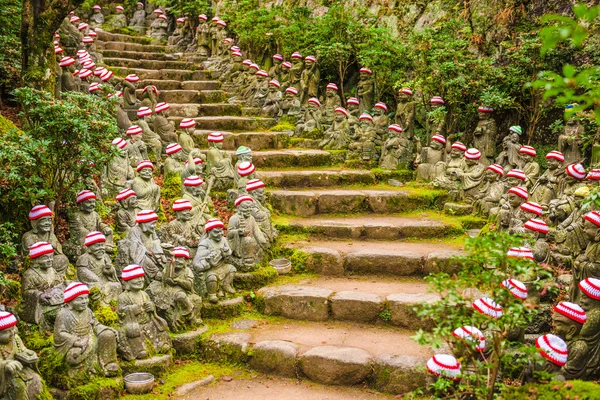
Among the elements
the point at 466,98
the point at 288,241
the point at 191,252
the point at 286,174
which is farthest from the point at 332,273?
the point at 466,98

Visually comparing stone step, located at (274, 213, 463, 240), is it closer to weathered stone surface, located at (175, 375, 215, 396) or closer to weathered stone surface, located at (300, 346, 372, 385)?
weathered stone surface, located at (300, 346, 372, 385)

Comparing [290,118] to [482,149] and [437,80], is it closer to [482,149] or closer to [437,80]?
[437,80]

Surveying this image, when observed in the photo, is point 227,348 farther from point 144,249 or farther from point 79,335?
point 79,335

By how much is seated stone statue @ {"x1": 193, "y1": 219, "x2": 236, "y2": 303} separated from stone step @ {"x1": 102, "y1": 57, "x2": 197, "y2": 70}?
10431 mm

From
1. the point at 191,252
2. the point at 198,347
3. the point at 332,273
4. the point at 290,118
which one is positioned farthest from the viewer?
the point at 290,118

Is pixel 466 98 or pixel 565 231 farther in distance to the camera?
pixel 466 98

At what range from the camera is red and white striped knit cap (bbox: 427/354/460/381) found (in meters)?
5.34

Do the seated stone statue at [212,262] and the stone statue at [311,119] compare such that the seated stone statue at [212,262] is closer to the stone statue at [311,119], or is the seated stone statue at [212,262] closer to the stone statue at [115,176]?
the stone statue at [115,176]

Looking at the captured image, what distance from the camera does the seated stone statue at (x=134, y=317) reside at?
7.34 metres

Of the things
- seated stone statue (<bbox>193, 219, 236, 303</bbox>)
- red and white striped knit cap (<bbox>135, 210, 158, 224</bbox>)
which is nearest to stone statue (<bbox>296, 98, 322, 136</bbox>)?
seated stone statue (<bbox>193, 219, 236, 303</bbox>)

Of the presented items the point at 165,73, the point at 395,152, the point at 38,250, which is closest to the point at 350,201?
the point at 395,152

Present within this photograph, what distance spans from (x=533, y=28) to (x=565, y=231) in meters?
6.03

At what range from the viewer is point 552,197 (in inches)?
398

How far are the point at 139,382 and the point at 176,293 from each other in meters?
1.47
